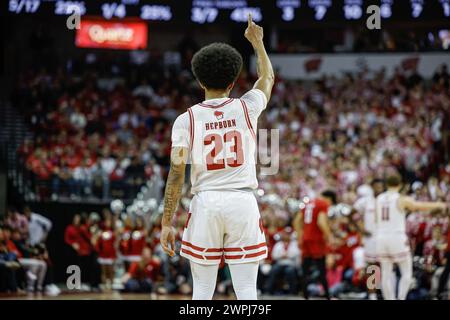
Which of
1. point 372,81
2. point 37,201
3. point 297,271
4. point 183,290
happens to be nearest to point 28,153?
point 37,201

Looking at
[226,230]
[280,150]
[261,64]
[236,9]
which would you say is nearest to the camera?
[226,230]

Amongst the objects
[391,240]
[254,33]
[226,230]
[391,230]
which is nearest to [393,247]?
[391,240]

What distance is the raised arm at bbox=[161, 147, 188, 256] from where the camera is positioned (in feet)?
14.8

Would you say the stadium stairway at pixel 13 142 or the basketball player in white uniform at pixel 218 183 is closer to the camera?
the basketball player in white uniform at pixel 218 183

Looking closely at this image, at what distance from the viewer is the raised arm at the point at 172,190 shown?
14.8 ft

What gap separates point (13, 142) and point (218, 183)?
45.7ft

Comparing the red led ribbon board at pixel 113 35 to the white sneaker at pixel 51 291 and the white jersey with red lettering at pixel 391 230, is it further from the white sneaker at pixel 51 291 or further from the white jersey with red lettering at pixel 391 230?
the white jersey with red lettering at pixel 391 230

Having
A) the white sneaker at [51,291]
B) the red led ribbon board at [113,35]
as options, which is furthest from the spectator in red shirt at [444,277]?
the red led ribbon board at [113,35]

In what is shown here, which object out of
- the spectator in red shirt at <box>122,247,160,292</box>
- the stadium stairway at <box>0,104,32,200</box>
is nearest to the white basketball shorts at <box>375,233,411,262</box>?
the spectator in red shirt at <box>122,247,160,292</box>

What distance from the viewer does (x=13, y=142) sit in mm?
17562

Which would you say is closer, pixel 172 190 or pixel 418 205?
pixel 172 190

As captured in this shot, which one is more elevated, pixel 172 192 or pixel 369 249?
pixel 172 192

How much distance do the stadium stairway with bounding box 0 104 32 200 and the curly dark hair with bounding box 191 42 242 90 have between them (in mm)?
11779

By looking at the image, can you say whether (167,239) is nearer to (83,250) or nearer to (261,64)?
(261,64)
